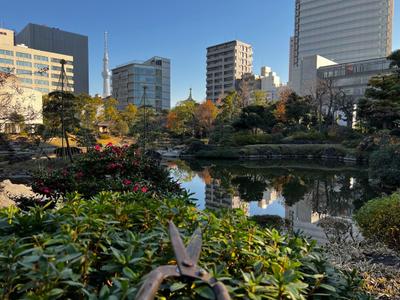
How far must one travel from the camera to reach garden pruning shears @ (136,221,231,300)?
3.41 feet

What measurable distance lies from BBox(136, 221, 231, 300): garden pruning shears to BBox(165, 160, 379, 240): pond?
495 cm

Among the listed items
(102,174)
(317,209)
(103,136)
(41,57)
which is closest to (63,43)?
(41,57)

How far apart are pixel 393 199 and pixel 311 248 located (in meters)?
3.81

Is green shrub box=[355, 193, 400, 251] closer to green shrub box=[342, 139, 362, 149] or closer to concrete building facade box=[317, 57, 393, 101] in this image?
green shrub box=[342, 139, 362, 149]

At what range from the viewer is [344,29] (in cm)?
6519

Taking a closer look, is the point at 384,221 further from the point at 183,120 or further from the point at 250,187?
the point at 183,120

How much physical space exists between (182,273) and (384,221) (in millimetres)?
4363

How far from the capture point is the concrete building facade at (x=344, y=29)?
61969 millimetres

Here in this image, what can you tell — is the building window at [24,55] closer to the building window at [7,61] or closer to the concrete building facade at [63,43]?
the building window at [7,61]

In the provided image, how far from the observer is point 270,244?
165 cm

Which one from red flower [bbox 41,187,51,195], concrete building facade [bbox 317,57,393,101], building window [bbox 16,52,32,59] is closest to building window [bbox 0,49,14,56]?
building window [bbox 16,52,32,59]

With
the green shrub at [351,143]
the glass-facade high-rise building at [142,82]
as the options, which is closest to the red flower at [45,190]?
the green shrub at [351,143]

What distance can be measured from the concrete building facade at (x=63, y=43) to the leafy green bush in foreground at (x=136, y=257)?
291 ft

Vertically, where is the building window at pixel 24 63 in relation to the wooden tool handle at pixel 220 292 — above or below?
above
